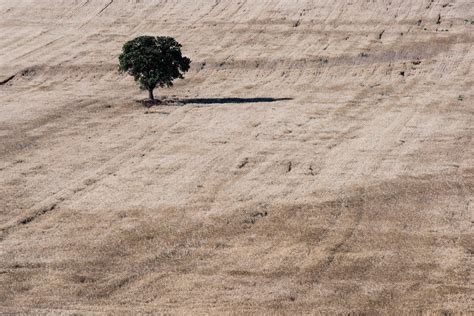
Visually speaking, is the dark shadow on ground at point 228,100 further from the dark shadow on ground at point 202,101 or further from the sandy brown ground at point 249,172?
the sandy brown ground at point 249,172

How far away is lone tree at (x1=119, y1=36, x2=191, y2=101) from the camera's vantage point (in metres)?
61.5

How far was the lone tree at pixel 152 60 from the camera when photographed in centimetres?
6147

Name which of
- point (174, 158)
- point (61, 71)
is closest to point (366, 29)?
point (61, 71)

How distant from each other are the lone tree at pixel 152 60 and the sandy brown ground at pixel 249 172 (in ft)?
7.31

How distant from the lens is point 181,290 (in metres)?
31.7

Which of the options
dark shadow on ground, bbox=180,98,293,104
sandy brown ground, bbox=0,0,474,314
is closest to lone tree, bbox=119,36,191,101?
sandy brown ground, bbox=0,0,474,314

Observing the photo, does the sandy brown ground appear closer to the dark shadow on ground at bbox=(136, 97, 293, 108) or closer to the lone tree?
the dark shadow on ground at bbox=(136, 97, 293, 108)

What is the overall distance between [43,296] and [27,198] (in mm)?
11796

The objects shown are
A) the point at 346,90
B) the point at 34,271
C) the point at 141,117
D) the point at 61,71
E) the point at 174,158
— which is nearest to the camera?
the point at 34,271

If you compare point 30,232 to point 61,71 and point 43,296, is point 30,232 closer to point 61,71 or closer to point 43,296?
point 43,296

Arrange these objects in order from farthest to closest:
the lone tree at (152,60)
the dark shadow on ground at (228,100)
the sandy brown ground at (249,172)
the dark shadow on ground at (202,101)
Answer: the dark shadow on ground at (228,100)
the dark shadow on ground at (202,101)
the lone tree at (152,60)
the sandy brown ground at (249,172)

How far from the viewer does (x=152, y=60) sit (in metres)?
61.4

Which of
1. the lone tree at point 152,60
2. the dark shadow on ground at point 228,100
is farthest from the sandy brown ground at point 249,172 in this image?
the lone tree at point 152,60

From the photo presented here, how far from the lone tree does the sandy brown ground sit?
7.31 feet
